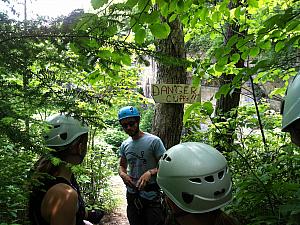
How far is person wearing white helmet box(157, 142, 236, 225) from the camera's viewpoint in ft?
5.82

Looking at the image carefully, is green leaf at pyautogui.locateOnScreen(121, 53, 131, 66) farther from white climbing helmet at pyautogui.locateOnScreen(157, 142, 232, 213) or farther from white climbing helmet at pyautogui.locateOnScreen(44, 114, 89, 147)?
white climbing helmet at pyautogui.locateOnScreen(157, 142, 232, 213)

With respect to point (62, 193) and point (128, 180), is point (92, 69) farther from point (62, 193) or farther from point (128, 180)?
point (128, 180)

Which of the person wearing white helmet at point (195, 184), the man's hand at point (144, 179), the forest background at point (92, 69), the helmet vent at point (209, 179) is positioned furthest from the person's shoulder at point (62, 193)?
the man's hand at point (144, 179)

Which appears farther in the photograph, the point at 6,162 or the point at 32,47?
the point at 6,162

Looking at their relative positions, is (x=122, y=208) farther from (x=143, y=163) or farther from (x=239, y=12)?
(x=239, y=12)

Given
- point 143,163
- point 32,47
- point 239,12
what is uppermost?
point 239,12

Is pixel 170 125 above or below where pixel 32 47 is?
below

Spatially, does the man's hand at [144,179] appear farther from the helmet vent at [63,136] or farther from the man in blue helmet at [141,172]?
the helmet vent at [63,136]

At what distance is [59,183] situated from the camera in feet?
5.93

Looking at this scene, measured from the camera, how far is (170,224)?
182 cm

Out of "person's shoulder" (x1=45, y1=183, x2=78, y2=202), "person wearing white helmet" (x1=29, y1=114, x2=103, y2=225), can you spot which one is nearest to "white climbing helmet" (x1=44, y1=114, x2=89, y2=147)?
"person wearing white helmet" (x1=29, y1=114, x2=103, y2=225)

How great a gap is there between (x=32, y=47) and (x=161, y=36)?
2.94ft

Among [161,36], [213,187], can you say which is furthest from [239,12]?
[213,187]

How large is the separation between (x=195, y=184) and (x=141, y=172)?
1.99 meters
